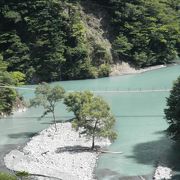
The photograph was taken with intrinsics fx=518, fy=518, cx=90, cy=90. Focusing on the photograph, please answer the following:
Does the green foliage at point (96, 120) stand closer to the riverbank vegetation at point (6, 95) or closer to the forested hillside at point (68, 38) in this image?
the riverbank vegetation at point (6, 95)

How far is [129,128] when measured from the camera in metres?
34.4

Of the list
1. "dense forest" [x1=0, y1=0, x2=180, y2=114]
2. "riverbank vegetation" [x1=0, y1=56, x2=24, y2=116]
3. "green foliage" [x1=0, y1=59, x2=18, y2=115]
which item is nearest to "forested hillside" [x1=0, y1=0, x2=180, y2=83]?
"dense forest" [x1=0, y1=0, x2=180, y2=114]

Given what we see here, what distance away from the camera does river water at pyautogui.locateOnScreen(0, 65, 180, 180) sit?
89.0 feet

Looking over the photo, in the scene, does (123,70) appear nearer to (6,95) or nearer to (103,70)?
(103,70)

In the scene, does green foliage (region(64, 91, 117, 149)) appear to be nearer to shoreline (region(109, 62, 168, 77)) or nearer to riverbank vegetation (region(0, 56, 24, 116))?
riverbank vegetation (region(0, 56, 24, 116))

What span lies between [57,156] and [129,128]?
292 inches

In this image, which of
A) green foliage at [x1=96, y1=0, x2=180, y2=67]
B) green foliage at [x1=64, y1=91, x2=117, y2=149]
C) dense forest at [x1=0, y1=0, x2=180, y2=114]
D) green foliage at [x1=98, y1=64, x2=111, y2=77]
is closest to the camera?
green foliage at [x1=64, y1=91, x2=117, y2=149]

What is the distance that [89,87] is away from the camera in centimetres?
4938

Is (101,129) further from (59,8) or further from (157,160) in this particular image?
(59,8)

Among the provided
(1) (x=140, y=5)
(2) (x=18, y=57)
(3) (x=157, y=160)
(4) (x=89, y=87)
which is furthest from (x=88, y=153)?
(1) (x=140, y=5)

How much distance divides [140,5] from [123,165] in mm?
36089

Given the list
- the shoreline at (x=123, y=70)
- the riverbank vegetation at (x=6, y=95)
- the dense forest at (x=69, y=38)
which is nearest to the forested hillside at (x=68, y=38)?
the dense forest at (x=69, y=38)

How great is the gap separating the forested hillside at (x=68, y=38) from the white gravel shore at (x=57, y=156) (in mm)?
20674

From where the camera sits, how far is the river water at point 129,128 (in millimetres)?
Answer: 27141
